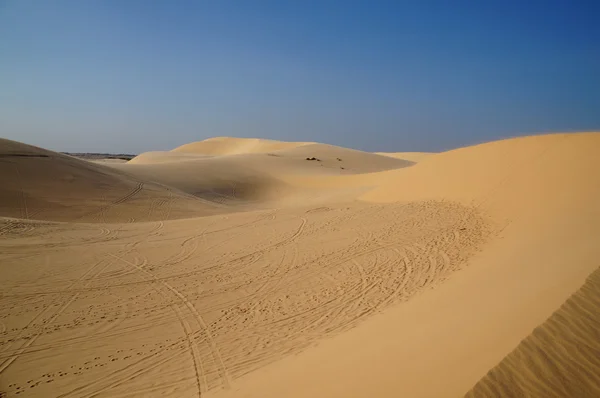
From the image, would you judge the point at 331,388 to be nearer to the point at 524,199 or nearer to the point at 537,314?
the point at 537,314

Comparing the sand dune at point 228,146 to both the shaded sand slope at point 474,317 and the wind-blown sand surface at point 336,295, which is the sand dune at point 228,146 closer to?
the wind-blown sand surface at point 336,295

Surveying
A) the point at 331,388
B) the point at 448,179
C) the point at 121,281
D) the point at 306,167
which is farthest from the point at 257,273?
the point at 306,167

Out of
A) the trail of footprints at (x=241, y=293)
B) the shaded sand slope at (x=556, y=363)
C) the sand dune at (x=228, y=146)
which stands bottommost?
the trail of footprints at (x=241, y=293)

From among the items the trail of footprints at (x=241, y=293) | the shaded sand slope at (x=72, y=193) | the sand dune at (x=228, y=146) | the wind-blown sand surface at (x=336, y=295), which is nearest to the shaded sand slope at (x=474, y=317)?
the wind-blown sand surface at (x=336, y=295)

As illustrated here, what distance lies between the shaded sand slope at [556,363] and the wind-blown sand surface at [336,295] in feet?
0.05

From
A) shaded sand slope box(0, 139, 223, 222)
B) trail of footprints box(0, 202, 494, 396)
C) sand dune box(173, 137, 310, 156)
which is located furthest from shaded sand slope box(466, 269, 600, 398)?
sand dune box(173, 137, 310, 156)

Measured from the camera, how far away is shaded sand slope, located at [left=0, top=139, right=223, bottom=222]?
61.9 feet

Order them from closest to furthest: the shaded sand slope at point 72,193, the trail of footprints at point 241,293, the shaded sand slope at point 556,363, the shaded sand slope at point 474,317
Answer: the shaded sand slope at point 556,363, the shaded sand slope at point 474,317, the trail of footprints at point 241,293, the shaded sand slope at point 72,193

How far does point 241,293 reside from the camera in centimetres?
859

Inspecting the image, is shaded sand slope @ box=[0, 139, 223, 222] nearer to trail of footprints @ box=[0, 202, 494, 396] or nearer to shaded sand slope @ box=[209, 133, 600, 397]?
trail of footprints @ box=[0, 202, 494, 396]

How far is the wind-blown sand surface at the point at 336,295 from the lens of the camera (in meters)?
4.04

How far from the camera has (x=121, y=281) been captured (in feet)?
30.5

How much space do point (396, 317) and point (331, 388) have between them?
2.47 m

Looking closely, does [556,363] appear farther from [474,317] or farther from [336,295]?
[336,295]
